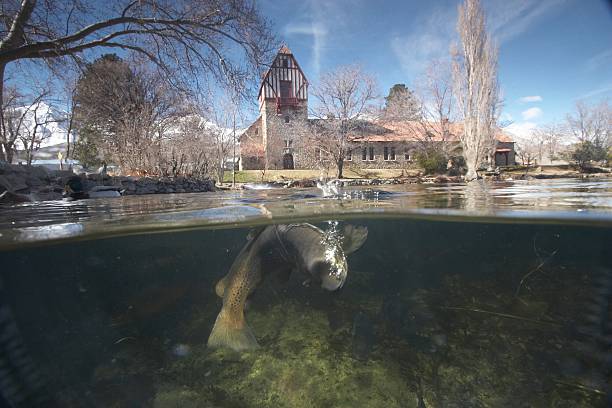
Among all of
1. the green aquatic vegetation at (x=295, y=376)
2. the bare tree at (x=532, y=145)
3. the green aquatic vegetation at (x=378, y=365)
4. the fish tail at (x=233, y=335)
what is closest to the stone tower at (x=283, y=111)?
the green aquatic vegetation at (x=378, y=365)

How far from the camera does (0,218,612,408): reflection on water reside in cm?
510

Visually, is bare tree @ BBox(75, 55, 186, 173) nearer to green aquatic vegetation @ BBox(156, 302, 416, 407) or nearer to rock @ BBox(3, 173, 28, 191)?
rock @ BBox(3, 173, 28, 191)

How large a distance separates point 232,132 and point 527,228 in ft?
100

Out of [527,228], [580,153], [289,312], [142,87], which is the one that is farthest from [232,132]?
[580,153]

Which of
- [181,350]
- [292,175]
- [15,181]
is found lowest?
[181,350]

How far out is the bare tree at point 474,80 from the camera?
2995 centimetres

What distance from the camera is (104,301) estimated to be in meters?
15.6

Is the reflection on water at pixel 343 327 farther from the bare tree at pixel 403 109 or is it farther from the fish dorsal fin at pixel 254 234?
the bare tree at pixel 403 109

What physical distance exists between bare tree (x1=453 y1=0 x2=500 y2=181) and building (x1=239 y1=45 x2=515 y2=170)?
25.5 ft

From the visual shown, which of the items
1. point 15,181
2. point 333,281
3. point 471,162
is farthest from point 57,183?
point 471,162

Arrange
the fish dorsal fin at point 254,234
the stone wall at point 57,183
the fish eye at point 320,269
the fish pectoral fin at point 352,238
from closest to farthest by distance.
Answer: the fish eye at point 320,269
the fish dorsal fin at point 254,234
the fish pectoral fin at point 352,238
the stone wall at point 57,183

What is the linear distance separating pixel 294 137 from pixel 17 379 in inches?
1479

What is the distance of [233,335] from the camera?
205 inches

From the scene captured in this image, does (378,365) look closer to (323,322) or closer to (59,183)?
(323,322)
